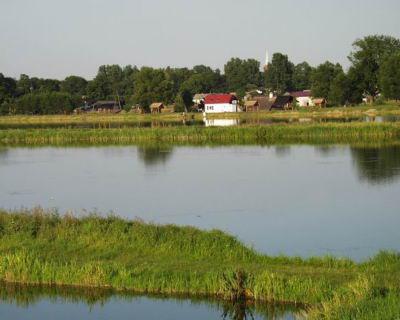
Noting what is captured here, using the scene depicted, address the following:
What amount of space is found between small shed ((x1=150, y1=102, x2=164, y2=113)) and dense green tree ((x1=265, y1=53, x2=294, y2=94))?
2948 cm

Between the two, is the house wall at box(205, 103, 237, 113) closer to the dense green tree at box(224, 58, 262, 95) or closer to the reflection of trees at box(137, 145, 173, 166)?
the dense green tree at box(224, 58, 262, 95)

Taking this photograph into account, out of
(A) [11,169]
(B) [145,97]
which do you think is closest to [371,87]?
(B) [145,97]

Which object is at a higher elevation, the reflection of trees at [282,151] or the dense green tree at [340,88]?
the dense green tree at [340,88]

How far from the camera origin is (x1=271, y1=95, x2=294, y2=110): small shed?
94.8 meters

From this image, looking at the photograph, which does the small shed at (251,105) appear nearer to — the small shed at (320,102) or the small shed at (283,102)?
the small shed at (283,102)

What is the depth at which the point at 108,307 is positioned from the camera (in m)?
12.0

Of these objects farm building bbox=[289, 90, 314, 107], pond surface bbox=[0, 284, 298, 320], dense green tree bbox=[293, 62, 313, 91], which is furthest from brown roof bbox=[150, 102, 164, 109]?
pond surface bbox=[0, 284, 298, 320]

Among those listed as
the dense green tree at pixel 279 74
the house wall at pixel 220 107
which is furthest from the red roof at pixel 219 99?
the dense green tree at pixel 279 74

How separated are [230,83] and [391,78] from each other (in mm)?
64258

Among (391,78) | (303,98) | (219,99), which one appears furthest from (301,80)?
(391,78)

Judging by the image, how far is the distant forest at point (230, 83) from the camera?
80.8 m

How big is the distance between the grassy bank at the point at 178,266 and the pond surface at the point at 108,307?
176 mm

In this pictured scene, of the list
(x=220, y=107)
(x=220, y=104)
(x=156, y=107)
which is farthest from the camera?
(x=220, y=107)

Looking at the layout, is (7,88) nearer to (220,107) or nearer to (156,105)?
(156,105)
